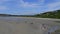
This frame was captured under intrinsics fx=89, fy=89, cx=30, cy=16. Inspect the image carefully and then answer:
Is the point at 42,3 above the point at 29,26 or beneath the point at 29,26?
above

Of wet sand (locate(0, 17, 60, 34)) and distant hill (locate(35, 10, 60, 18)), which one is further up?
distant hill (locate(35, 10, 60, 18))

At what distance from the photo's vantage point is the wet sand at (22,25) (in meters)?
0.99

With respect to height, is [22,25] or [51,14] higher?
[51,14]

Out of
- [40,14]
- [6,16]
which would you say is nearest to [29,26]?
[40,14]

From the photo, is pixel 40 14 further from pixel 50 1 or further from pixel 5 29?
pixel 5 29

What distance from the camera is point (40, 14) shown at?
0.99m

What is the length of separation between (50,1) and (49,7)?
67 mm

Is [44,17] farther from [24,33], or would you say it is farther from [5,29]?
[5,29]

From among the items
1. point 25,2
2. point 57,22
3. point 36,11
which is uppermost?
point 25,2

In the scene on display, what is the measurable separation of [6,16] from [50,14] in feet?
1.62

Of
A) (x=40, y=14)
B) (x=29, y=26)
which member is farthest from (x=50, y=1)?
(x=29, y=26)

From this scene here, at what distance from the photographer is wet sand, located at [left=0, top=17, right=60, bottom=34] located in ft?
3.25

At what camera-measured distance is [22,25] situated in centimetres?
101

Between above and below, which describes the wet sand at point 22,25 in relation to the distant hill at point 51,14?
below
